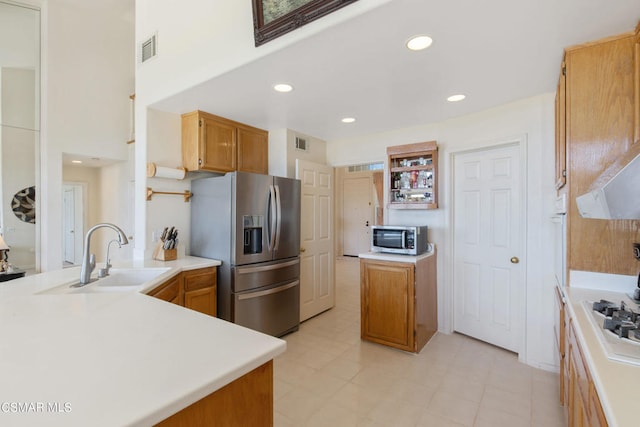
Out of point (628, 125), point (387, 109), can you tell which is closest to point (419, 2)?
point (628, 125)

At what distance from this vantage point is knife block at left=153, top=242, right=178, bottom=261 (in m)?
2.87

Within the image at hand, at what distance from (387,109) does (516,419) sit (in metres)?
2.64

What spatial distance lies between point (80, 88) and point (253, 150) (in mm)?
3378

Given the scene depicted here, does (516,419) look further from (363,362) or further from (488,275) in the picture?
(488,275)

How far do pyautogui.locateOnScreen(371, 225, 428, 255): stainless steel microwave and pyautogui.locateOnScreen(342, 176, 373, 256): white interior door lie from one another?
501 centimetres

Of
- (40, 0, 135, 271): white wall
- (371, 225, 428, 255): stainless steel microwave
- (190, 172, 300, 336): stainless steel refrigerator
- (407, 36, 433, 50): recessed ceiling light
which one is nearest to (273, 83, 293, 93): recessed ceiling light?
(190, 172, 300, 336): stainless steel refrigerator

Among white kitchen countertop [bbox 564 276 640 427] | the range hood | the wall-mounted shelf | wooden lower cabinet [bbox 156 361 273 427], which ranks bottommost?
wooden lower cabinet [bbox 156 361 273 427]

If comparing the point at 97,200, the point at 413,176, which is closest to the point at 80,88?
the point at 97,200

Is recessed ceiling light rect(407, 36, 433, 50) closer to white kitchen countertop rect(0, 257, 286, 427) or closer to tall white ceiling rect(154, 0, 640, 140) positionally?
tall white ceiling rect(154, 0, 640, 140)

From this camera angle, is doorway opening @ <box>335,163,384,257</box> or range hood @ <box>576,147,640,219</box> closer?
range hood @ <box>576,147,640,219</box>

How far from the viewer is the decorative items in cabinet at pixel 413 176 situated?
10.8 ft

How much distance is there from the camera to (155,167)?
2.89m

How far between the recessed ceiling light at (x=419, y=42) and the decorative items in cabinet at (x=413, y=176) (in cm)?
161

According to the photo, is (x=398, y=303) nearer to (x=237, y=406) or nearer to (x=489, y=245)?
(x=489, y=245)
